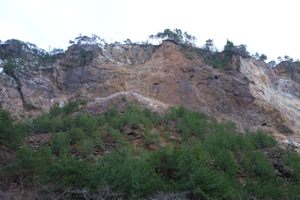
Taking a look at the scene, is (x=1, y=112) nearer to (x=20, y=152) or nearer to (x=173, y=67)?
(x=20, y=152)

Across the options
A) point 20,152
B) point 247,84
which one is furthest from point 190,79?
point 20,152

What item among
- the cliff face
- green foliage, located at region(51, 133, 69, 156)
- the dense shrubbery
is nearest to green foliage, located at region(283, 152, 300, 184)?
the dense shrubbery

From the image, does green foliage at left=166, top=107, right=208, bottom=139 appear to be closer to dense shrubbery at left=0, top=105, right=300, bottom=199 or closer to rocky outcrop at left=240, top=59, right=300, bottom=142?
dense shrubbery at left=0, top=105, right=300, bottom=199

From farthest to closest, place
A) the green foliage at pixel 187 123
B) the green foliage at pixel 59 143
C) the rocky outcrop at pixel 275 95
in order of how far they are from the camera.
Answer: the rocky outcrop at pixel 275 95 < the green foliage at pixel 187 123 < the green foliage at pixel 59 143

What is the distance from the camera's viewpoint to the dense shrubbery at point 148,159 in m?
19.4

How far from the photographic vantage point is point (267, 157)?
2731 centimetres

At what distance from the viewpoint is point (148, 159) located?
73.3 feet

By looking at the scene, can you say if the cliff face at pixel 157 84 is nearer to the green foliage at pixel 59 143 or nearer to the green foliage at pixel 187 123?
the green foliage at pixel 187 123

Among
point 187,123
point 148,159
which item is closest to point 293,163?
point 187,123

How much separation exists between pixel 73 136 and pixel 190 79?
16599mm

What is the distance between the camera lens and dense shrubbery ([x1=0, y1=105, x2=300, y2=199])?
63.8ft

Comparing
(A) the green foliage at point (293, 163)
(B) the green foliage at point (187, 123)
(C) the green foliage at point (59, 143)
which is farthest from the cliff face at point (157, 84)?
(C) the green foliage at point (59, 143)

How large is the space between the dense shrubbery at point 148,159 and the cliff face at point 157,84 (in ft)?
19.9

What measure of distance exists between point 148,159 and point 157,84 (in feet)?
59.6
